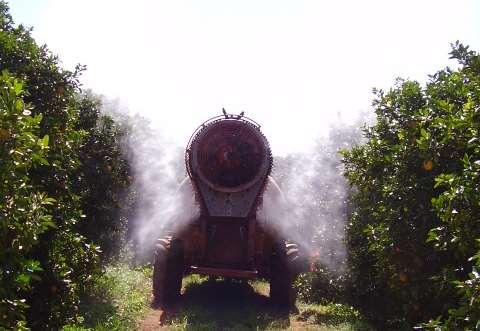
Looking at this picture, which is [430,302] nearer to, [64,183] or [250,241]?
[250,241]

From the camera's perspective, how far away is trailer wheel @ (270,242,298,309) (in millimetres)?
10078

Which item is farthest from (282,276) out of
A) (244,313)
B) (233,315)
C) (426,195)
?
(426,195)

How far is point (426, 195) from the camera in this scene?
650 centimetres

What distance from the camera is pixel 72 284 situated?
6.69 meters

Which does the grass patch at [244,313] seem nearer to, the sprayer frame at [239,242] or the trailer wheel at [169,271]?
the trailer wheel at [169,271]

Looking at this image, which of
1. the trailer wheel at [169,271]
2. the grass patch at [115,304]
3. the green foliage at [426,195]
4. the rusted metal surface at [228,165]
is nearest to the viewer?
the green foliage at [426,195]

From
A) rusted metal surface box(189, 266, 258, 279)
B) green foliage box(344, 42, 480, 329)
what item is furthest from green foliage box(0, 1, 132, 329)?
green foliage box(344, 42, 480, 329)

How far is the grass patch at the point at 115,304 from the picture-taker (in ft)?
28.0

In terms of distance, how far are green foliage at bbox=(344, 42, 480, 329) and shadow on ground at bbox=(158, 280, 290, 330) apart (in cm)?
221

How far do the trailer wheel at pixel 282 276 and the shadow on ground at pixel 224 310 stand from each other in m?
0.24

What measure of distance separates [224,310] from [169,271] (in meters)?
1.41

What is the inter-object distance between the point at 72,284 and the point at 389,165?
16.3 ft

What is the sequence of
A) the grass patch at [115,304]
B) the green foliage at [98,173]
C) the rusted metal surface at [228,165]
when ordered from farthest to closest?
the green foliage at [98,173]
the rusted metal surface at [228,165]
the grass patch at [115,304]

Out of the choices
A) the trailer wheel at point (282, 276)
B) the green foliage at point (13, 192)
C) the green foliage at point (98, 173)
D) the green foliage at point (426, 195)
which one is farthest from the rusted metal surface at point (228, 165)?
the green foliage at point (13, 192)
